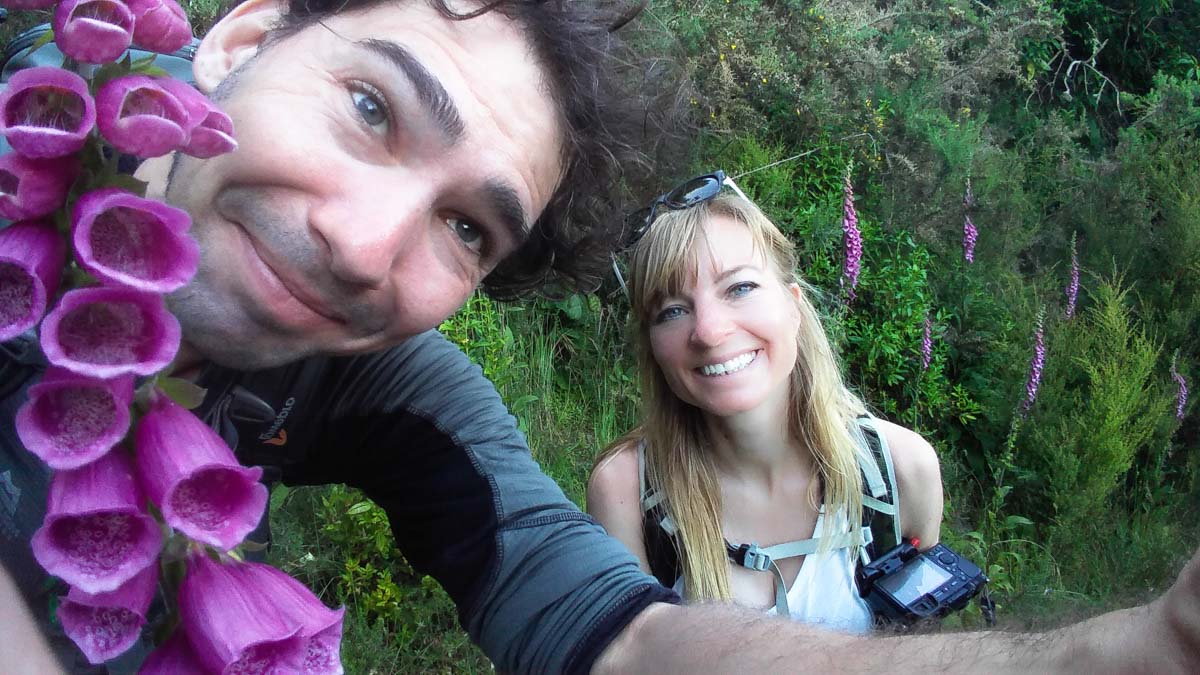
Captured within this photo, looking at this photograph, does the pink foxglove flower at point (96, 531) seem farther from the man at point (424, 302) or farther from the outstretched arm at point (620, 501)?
the outstretched arm at point (620, 501)

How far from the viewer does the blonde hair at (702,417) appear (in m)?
2.86

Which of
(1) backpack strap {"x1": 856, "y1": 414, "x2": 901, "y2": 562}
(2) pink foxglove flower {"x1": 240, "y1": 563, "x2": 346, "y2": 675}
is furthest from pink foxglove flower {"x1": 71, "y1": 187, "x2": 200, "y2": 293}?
(1) backpack strap {"x1": 856, "y1": 414, "x2": 901, "y2": 562}

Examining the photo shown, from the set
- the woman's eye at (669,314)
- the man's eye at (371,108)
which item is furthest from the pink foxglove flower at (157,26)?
the woman's eye at (669,314)

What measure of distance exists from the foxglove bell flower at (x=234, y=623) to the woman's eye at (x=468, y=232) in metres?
0.91

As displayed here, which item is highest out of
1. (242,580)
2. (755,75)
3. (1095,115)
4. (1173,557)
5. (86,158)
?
(86,158)

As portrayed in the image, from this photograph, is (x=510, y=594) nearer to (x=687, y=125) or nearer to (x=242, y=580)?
(x=242, y=580)

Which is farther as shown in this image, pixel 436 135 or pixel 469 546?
pixel 469 546

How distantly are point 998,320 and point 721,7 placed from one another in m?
2.79

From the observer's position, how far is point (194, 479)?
0.69 m

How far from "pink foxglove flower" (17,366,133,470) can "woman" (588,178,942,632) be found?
7.34 ft

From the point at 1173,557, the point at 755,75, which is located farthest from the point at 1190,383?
the point at 755,75

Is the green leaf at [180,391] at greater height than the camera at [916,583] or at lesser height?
greater

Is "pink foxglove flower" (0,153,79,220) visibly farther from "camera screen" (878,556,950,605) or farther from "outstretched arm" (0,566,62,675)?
"camera screen" (878,556,950,605)

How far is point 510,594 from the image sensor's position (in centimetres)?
177
